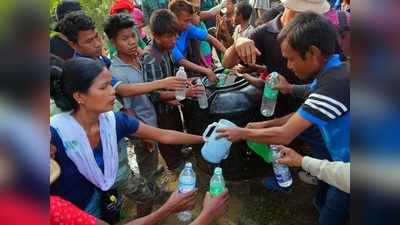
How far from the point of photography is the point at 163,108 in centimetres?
369

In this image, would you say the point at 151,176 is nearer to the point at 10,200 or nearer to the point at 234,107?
the point at 234,107

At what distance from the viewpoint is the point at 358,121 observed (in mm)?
826

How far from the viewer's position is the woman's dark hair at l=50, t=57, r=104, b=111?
2303 millimetres

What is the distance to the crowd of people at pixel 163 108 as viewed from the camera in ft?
7.42

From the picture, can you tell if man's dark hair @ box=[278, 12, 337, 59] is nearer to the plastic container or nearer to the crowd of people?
the crowd of people

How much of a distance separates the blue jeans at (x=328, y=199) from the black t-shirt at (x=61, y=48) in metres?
1.95

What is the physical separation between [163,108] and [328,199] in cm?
166

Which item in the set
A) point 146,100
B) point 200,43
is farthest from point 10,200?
point 200,43

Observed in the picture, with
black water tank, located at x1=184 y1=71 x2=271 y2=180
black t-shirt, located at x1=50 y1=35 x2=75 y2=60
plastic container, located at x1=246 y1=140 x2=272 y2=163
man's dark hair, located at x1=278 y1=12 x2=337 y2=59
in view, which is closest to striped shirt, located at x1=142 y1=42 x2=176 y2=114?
black water tank, located at x1=184 y1=71 x2=271 y2=180

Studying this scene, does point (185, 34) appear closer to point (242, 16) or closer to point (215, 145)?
point (242, 16)

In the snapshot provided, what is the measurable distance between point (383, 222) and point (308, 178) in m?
2.94

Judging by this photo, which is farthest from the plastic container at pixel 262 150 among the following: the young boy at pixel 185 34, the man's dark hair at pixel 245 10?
the man's dark hair at pixel 245 10

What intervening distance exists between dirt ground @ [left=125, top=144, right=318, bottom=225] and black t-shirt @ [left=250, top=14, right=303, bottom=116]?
825 millimetres

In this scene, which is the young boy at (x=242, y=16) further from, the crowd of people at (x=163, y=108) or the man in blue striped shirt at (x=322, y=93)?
the man in blue striped shirt at (x=322, y=93)
